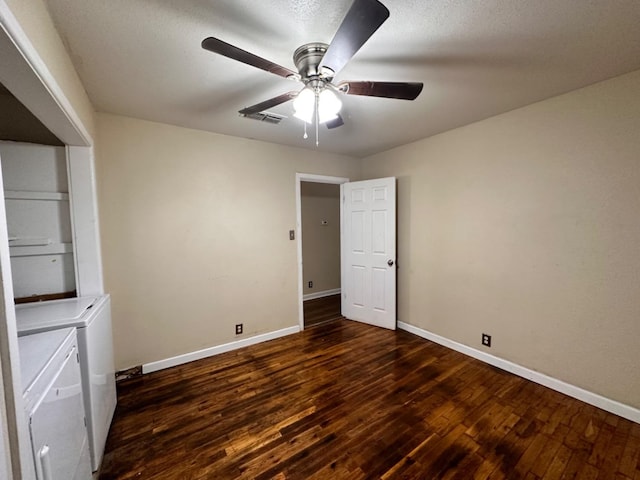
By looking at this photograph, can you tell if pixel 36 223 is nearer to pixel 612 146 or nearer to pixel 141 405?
pixel 141 405

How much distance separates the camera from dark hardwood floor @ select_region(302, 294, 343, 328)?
12.6 feet

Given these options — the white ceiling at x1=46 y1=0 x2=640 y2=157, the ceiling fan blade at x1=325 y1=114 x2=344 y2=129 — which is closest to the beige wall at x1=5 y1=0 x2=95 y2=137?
the white ceiling at x1=46 y1=0 x2=640 y2=157

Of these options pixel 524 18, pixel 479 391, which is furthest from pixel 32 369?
pixel 479 391

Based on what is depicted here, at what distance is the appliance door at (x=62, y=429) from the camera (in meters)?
0.89

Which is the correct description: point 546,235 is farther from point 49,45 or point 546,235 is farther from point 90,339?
point 49,45

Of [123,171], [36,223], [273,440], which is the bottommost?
[273,440]

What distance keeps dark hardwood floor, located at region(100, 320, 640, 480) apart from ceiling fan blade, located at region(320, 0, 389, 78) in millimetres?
2189

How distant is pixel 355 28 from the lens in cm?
102

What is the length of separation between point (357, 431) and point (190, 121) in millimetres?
2958

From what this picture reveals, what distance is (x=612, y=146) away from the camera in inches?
73.9

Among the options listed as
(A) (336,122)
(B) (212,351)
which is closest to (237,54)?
(A) (336,122)

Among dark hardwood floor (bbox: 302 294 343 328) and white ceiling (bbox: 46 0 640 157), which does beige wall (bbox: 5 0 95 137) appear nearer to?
white ceiling (bbox: 46 0 640 157)

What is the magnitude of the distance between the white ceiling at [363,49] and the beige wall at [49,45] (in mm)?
65

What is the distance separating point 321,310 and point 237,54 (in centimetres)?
372
